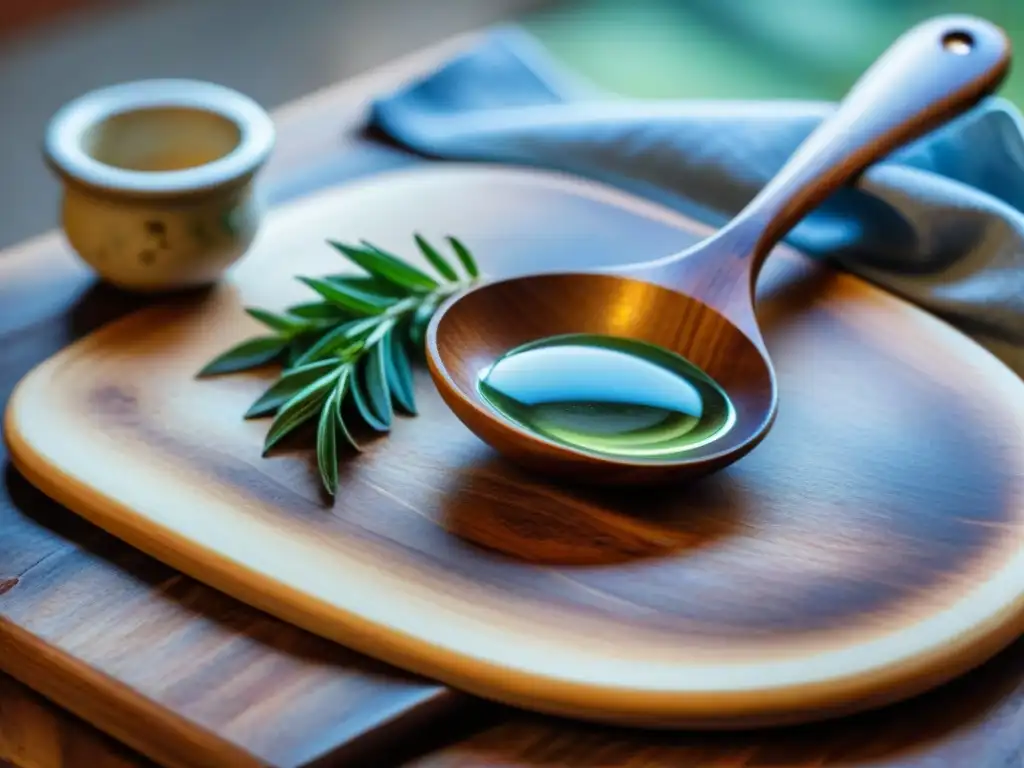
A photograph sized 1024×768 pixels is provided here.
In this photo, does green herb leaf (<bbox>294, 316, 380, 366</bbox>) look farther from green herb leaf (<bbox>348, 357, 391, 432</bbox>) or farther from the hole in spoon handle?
the hole in spoon handle

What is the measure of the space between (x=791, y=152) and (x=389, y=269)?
0.29 meters

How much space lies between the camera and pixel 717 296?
0.70 metres

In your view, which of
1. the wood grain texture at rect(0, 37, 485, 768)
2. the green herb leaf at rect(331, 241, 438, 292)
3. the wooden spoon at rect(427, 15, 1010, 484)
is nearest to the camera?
the wood grain texture at rect(0, 37, 485, 768)

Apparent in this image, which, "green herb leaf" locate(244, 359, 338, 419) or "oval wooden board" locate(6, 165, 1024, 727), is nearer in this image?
"oval wooden board" locate(6, 165, 1024, 727)

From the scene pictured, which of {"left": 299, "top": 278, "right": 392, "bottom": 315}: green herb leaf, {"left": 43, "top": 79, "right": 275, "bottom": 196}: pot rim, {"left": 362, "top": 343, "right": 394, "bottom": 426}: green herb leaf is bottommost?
{"left": 362, "top": 343, "right": 394, "bottom": 426}: green herb leaf

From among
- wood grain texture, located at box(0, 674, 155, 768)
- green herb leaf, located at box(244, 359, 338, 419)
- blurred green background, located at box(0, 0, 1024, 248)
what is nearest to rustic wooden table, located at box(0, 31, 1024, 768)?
wood grain texture, located at box(0, 674, 155, 768)

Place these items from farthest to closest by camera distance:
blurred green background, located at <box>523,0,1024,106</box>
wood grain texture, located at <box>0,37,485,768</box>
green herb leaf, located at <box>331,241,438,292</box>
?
blurred green background, located at <box>523,0,1024,106</box> → green herb leaf, located at <box>331,241,438,292</box> → wood grain texture, located at <box>0,37,485,768</box>

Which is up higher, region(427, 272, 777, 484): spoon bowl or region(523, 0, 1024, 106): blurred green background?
region(523, 0, 1024, 106): blurred green background

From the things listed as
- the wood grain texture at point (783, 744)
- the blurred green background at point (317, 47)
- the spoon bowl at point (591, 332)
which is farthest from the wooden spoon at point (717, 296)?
the blurred green background at point (317, 47)

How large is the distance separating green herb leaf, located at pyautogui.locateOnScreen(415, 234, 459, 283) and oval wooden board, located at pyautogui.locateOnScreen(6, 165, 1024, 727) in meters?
0.07

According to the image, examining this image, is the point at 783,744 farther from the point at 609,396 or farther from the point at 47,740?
the point at 47,740

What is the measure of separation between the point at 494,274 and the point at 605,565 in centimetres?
26

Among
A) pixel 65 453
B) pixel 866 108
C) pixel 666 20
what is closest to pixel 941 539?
pixel 866 108

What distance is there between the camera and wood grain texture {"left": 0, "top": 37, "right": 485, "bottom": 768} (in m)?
0.52
